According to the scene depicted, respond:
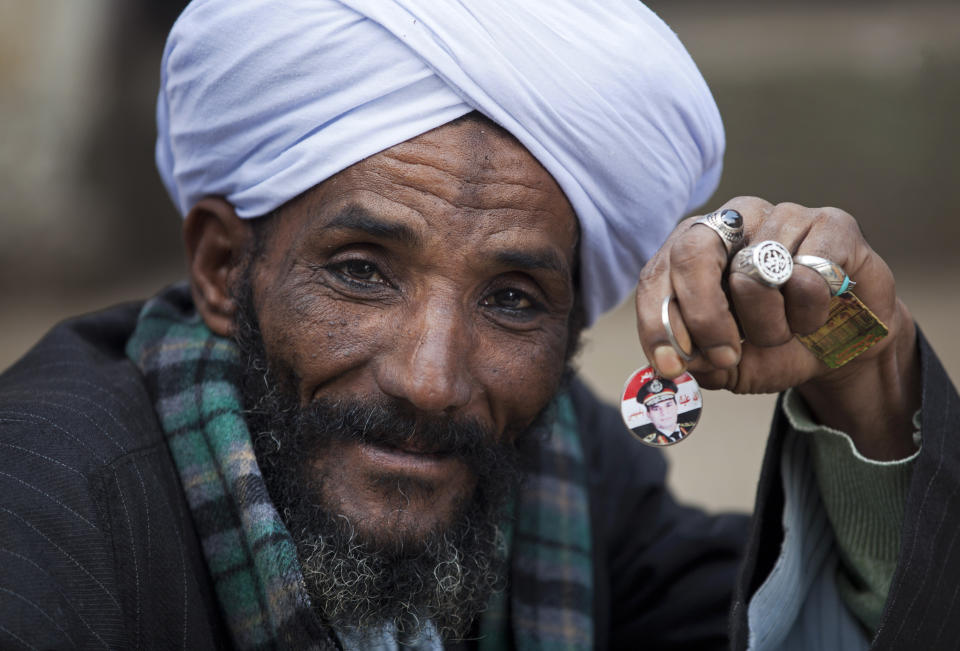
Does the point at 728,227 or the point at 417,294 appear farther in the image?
the point at 417,294

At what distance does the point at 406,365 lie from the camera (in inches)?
86.4

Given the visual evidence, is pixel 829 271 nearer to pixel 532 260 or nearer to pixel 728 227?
A: pixel 728 227

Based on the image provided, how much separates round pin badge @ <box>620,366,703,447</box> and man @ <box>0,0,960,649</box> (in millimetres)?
55

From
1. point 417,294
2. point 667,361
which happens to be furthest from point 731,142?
point 667,361

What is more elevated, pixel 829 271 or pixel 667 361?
pixel 829 271

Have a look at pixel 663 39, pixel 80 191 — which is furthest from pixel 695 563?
pixel 80 191

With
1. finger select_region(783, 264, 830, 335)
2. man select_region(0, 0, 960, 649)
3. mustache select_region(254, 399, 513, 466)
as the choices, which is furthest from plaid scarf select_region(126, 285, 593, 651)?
finger select_region(783, 264, 830, 335)

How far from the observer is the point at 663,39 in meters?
2.47

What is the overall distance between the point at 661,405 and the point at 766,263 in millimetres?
329

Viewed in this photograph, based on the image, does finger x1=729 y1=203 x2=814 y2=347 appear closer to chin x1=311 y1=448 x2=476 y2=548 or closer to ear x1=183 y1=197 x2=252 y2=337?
chin x1=311 y1=448 x2=476 y2=548

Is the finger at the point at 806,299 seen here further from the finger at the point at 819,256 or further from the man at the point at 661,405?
the man at the point at 661,405

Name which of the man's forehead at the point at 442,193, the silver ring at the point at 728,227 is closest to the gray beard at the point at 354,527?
the man's forehead at the point at 442,193

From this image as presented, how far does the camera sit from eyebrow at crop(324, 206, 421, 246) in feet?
7.41

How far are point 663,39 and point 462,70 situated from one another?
0.53 meters
